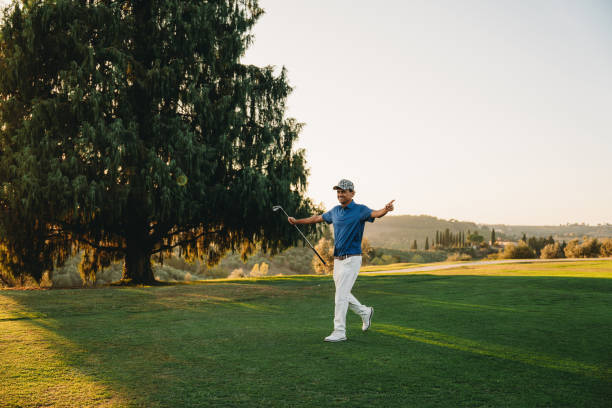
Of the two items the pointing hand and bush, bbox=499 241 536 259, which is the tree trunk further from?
bush, bbox=499 241 536 259

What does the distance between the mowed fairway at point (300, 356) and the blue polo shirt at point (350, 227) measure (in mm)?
1451

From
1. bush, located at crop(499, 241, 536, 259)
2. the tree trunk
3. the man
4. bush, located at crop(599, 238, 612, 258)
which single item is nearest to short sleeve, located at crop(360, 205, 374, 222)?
the man

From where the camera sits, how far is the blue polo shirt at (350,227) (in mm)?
7402

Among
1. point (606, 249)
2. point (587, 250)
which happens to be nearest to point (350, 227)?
point (587, 250)

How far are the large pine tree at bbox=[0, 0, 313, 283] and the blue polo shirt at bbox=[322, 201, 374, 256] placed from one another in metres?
10.7

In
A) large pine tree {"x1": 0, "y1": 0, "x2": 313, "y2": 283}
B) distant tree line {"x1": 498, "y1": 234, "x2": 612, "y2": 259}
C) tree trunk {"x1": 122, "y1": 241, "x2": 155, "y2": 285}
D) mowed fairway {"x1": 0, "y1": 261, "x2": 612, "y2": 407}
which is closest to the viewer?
mowed fairway {"x1": 0, "y1": 261, "x2": 612, "y2": 407}

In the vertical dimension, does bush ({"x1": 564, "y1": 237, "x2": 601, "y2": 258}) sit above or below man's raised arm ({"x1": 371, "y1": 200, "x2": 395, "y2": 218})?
below

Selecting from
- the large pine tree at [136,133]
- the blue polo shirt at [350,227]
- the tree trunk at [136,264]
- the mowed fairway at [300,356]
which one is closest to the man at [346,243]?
the blue polo shirt at [350,227]

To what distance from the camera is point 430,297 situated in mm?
14016

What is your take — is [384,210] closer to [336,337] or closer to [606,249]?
[336,337]

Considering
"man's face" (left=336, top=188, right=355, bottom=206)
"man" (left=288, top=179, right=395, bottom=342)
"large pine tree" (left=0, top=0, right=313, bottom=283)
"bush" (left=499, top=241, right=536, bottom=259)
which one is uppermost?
"large pine tree" (left=0, top=0, right=313, bottom=283)

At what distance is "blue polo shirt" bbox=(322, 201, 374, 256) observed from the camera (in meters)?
7.40

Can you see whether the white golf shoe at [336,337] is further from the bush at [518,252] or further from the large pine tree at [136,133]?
the bush at [518,252]

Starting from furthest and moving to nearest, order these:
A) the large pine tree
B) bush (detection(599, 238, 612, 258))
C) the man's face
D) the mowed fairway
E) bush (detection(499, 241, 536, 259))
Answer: bush (detection(599, 238, 612, 258)) → bush (detection(499, 241, 536, 259)) → the large pine tree → the man's face → the mowed fairway
